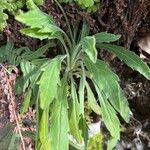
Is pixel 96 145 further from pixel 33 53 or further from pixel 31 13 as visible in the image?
pixel 31 13

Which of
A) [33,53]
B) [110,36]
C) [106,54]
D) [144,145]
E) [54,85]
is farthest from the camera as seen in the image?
[144,145]

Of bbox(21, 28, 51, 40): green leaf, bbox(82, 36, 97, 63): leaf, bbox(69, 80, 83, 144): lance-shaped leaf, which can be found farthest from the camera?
bbox(69, 80, 83, 144): lance-shaped leaf

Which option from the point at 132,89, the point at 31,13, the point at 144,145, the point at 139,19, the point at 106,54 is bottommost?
the point at 144,145

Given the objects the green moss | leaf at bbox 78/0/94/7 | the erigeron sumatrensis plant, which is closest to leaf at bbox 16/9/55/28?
the erigeron sumatrensis plant

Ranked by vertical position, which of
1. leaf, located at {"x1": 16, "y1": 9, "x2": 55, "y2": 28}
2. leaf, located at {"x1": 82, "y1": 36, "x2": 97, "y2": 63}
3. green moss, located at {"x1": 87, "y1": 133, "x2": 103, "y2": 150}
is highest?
leaf, located at {"x1": 16, "y1": 9, "x2": 55, "y2": 28}

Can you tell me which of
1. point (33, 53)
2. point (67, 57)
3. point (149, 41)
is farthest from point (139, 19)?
point (33, 53)

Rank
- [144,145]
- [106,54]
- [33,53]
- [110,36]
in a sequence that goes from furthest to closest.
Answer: [144,145] < [106,54] < [33,53] < [110,36]

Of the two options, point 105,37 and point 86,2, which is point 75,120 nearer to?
point 105,37

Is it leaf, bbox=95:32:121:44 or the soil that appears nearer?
leaf, bbox=95:32:121:44

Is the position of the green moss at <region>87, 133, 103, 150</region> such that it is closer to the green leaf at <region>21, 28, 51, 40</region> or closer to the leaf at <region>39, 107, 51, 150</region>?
the leaf at <region>39, 107, 51, 150</region>
